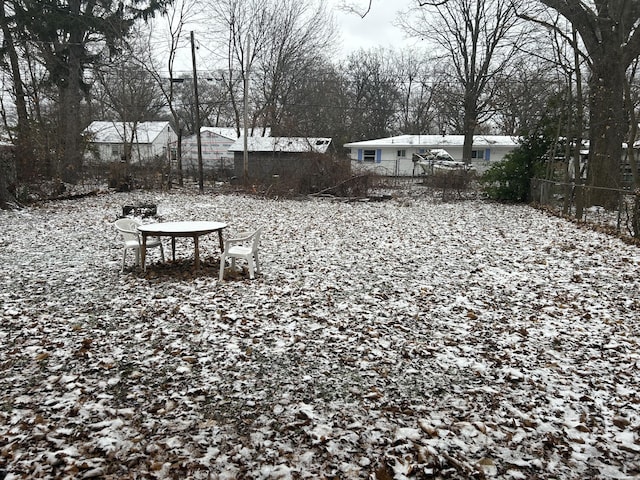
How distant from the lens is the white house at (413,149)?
33.2m

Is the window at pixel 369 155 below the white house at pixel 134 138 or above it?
below

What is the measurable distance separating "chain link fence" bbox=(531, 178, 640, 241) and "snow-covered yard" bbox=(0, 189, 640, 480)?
105 inches

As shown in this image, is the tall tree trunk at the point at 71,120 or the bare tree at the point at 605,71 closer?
the bare tree at the point at 605,71

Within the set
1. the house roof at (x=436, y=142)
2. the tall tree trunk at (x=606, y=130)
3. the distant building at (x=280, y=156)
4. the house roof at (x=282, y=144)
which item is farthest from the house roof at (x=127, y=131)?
the tall tree trunk at (x=606, y=130)

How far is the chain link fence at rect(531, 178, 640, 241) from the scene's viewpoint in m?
10.3

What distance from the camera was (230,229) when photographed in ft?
38.2

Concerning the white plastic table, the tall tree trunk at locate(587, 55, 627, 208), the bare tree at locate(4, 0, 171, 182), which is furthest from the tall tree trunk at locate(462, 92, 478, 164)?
the white plastic table

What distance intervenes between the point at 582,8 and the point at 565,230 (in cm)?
754

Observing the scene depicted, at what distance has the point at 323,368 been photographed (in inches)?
152

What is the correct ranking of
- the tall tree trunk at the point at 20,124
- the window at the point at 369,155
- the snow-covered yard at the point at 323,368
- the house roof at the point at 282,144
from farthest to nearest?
the window at the point at 369,155, the house roof at the point at 282,144, the tall tree trunk at the point at 20,124, the snow-covered yard at the point at 323,368

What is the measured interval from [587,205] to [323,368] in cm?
1308

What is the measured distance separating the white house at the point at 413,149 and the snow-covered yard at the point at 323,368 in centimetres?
2637

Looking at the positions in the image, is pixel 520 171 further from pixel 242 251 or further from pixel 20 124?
pixel 20 124

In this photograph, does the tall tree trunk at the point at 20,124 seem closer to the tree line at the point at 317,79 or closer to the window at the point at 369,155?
the tree line at the point at 317,79
